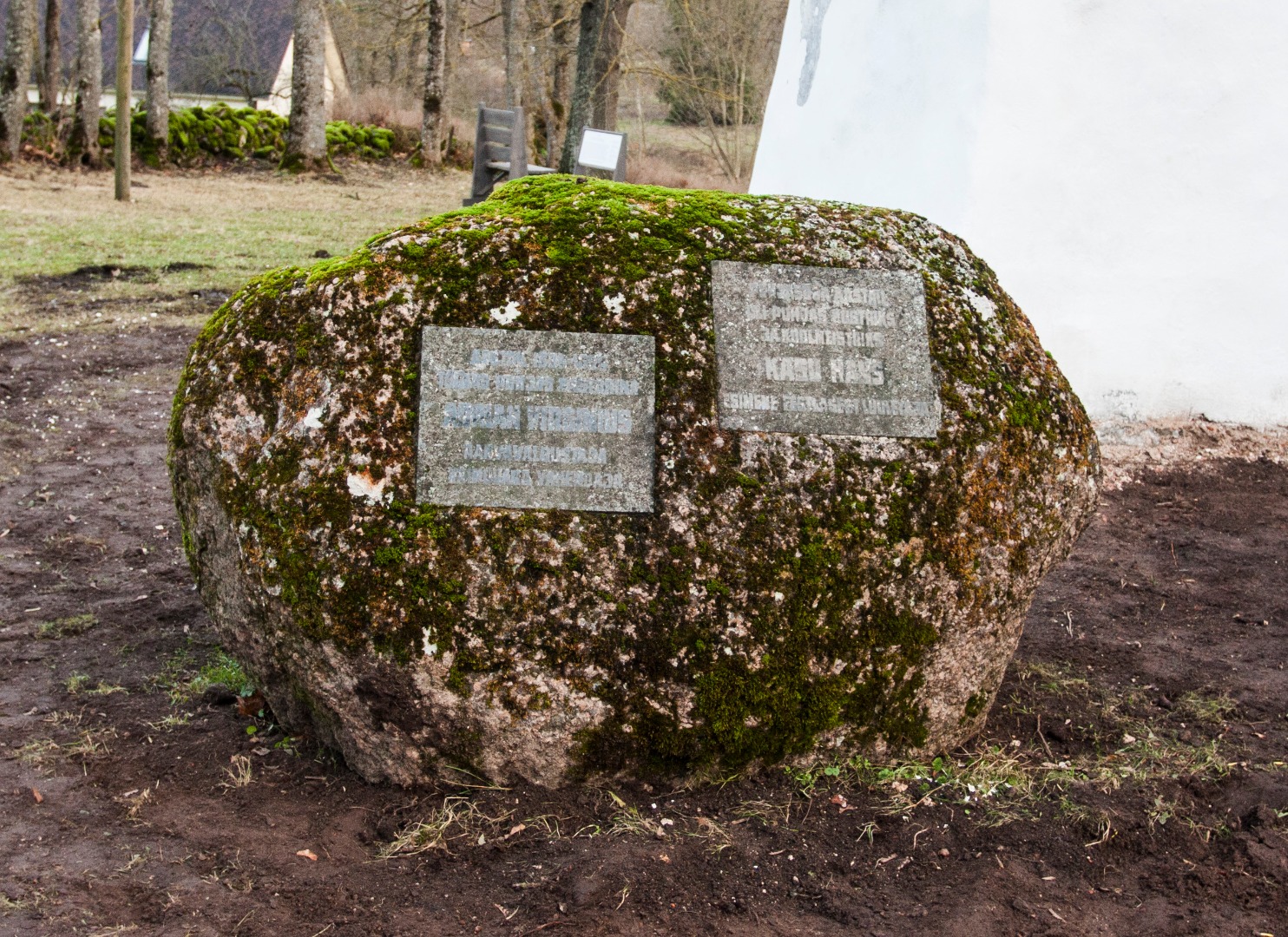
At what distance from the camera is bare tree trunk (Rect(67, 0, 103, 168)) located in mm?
18359

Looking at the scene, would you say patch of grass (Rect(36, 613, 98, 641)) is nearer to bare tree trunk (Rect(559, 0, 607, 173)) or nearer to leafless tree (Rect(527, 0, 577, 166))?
bare tree trunk (Rect(559, 0, 607, 173))

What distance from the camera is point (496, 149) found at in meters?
14.0

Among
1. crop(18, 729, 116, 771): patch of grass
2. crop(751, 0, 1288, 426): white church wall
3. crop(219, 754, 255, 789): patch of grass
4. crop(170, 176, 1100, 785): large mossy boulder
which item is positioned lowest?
crop(18, 729, 116, 771): patch of grass

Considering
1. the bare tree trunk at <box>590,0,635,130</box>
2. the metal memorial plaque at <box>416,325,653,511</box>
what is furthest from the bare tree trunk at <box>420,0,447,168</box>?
the metal memorial plaque at <box>416,325,653,511</box>

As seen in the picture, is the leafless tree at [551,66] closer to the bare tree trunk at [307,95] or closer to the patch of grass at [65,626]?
the bare tree trunk at [307,95]

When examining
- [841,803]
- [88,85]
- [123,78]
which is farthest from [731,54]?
[841,803]

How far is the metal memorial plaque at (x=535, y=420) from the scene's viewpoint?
3.33 meters

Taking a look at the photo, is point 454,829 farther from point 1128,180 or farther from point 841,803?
point 1128,180

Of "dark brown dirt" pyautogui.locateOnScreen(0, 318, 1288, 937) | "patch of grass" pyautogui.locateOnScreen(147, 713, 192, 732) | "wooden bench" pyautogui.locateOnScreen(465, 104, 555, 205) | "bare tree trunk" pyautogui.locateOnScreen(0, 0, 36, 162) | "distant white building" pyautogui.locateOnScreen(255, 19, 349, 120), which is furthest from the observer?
"distant white building" pyautogui.locateOnScreen(255, 19, 349, 120)

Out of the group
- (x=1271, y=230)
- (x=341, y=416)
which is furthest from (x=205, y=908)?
(x=1271, y=230)

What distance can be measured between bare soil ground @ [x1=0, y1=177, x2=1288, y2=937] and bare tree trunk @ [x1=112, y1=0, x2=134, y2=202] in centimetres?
1124

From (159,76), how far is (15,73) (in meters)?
3.09

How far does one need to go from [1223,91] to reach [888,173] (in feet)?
7.06

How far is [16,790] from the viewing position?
3.35 m
